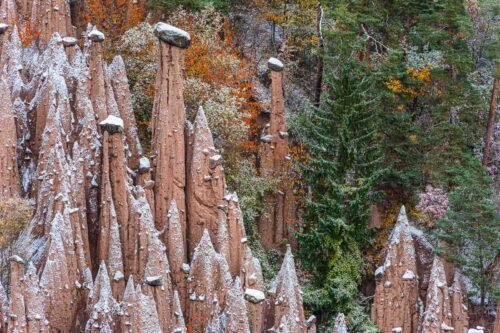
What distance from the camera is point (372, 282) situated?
3053cm

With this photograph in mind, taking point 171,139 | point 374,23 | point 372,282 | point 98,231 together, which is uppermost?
point 374,23

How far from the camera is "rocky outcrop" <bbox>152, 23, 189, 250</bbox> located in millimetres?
26141

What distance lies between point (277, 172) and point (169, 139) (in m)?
6.67

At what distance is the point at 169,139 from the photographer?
26.2 meters

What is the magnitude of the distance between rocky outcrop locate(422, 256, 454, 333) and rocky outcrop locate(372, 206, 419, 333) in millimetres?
983

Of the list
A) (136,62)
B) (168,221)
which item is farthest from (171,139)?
(136,62)

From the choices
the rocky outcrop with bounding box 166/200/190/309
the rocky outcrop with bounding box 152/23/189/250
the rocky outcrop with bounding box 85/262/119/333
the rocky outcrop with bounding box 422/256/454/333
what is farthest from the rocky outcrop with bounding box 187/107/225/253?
the rocky outcrop with bounding box 422/256/454/333

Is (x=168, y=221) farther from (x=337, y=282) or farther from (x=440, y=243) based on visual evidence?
(x=440, y=243)

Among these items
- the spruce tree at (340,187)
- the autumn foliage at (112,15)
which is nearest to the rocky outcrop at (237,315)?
the spruce tree at (340,187)

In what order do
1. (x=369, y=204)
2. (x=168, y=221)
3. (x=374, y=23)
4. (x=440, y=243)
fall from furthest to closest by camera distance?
(x=374, y=23), (x=369, y=204), (x=440, y=243), (x=168, y=221)

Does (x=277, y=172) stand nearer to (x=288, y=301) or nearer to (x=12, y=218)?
(x=288, y=301)

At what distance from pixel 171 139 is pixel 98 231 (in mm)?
4462

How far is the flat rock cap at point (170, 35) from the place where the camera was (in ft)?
84.0

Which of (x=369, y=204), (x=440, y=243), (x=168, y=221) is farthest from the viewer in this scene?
(x=369, y=204)
